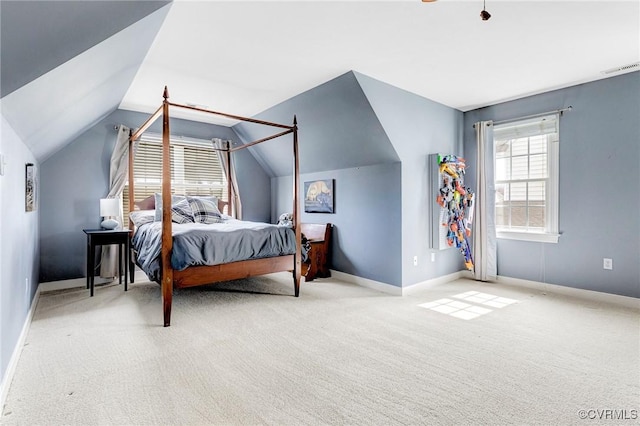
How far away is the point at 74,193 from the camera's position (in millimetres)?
4359

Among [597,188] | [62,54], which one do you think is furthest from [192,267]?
[597,188]

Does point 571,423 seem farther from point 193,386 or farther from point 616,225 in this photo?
point 616,225

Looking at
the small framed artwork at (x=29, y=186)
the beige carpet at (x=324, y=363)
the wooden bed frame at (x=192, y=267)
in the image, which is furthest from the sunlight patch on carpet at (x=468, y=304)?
the small framed artwork at (x=29, y=186)

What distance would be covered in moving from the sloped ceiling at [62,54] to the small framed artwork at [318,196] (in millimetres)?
2832

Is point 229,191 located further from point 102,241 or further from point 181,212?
point 102,241

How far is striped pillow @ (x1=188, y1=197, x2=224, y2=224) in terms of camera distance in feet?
15.5

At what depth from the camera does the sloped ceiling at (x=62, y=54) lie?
4.44 feet

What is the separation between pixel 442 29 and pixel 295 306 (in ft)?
9.43

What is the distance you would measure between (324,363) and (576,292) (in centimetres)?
341

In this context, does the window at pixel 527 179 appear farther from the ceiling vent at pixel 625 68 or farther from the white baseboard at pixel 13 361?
the white baseboard at pixel 13 361

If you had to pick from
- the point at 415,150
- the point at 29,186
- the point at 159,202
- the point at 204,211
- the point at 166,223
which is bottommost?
the point at 166,223

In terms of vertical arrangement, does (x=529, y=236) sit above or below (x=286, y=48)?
below

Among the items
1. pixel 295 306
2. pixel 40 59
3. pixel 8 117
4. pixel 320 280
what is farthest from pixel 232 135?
pixel 40 59

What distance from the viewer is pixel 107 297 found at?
3824 millimetres
